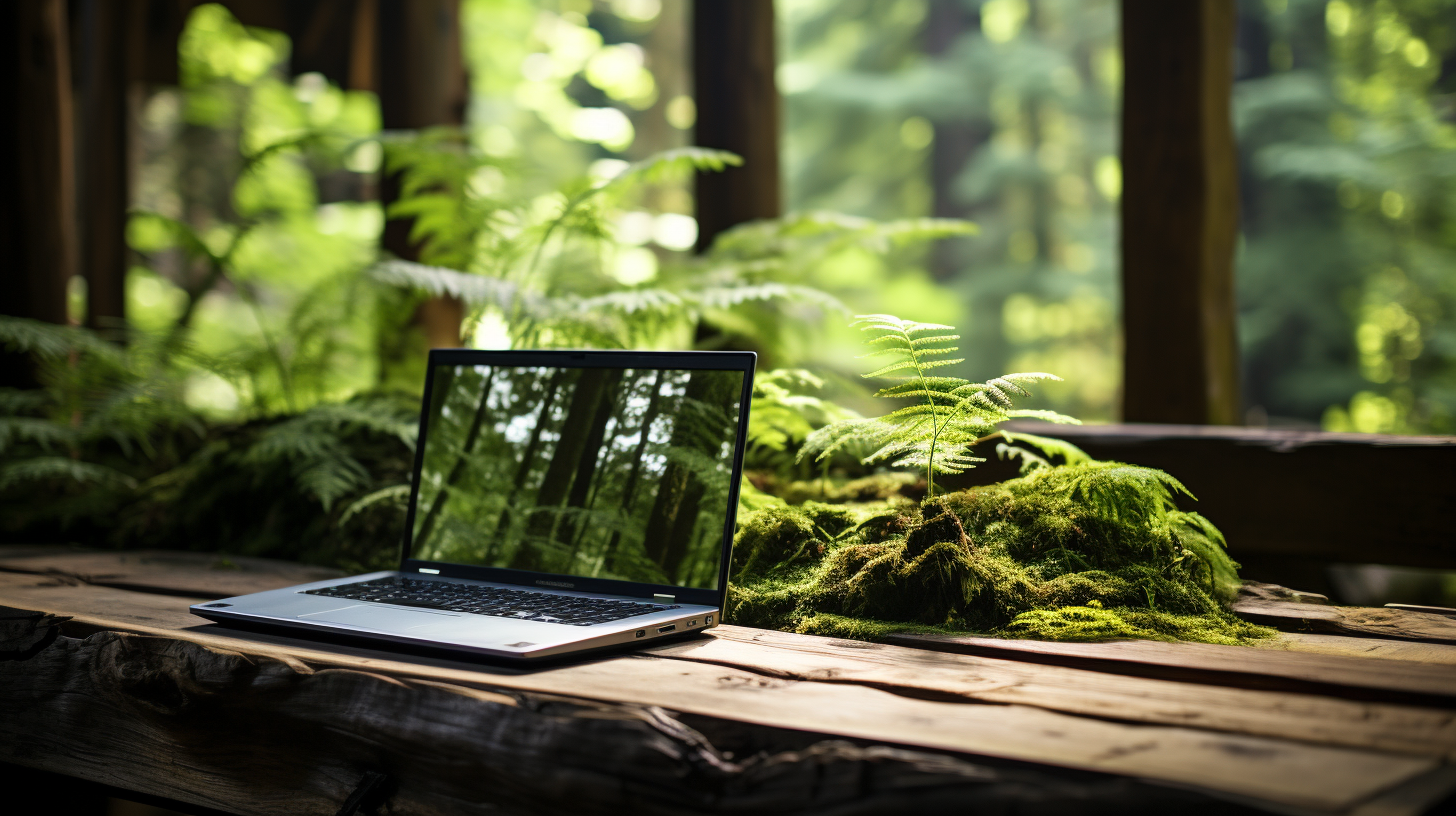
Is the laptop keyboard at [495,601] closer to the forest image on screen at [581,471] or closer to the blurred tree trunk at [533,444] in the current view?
the forest image on screen at [581,471]

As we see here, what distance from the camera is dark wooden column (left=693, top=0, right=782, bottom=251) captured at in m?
3.53

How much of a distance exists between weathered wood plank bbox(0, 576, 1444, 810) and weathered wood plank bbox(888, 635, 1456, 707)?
58 mm

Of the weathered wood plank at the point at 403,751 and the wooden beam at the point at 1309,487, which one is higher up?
the wooden beam at the point at 1309,487

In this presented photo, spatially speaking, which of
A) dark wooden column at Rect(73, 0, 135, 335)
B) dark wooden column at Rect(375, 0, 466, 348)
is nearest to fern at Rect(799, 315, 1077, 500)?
dark wooden column at Rect(375, 0, 466, 348)

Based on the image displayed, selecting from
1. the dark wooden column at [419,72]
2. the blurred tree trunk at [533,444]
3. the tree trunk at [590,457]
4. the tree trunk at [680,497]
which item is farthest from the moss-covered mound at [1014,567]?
the dark wooden column at [419,72]

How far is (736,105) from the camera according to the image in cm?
353

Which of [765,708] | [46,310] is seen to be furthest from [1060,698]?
[46,310]

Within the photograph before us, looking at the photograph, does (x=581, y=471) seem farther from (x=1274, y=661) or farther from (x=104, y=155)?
(x=104, y=155)

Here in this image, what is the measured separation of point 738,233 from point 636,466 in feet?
5.42

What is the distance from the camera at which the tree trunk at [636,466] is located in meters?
1.67

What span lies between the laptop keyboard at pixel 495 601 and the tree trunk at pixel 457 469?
13 cm

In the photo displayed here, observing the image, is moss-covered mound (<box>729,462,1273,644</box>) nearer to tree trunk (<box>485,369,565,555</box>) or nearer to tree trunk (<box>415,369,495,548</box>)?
tree trunk (<box>485,369,565,555</box>)

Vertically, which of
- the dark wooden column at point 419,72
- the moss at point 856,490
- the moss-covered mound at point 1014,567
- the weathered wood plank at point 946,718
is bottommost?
the weathered wood plank at point 946,718

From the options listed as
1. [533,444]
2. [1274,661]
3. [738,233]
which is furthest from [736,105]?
[1274,661]
